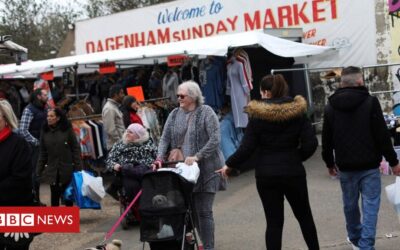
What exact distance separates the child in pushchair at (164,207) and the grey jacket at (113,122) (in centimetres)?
460

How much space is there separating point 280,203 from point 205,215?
2.97ft

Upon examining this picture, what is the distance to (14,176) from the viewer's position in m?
4.49

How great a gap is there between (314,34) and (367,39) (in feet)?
4.84

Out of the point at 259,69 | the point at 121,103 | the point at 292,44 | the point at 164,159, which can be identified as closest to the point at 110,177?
the point at 121,103

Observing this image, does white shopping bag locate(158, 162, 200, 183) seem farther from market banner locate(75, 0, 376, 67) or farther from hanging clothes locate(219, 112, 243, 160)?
market banner locate(75, 0, 376, 67)

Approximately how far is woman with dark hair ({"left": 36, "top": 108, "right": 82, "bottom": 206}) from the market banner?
7.01m

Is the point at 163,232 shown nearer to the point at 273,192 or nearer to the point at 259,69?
the point at 273,192

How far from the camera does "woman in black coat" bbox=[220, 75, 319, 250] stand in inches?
185

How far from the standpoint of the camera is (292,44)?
11.2 m

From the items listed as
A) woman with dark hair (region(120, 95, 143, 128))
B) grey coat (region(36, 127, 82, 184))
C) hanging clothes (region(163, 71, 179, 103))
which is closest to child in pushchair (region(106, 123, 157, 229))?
grey coat (region(36, 127, 82, 184))

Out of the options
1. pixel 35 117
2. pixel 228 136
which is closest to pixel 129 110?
pixel 35 117

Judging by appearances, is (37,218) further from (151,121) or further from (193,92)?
(151,121)

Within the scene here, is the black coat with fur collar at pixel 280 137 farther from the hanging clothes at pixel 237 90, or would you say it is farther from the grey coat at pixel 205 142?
the hanging clothes at pixel 237 90

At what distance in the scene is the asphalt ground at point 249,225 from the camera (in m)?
6.25
